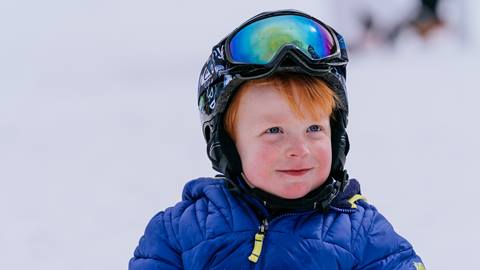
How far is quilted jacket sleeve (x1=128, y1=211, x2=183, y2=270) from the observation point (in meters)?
3.08

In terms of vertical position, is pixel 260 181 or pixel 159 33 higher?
pixel 260 181

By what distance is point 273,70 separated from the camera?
9.44 ft

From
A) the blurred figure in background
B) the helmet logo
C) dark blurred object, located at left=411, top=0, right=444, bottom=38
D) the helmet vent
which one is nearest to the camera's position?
the helmet logo

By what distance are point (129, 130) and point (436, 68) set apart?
206 inches

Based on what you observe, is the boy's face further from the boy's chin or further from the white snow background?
the white snow background

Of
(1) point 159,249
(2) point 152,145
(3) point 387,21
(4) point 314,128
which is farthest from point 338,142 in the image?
(3) point 387,21

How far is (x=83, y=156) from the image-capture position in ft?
26.1

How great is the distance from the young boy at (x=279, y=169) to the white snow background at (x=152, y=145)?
1842mm

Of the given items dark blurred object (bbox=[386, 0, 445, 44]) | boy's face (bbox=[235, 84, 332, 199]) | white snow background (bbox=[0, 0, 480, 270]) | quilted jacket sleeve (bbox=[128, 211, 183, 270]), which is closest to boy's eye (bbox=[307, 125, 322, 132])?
boy's face (bbox=[235, 84, 332, 199])

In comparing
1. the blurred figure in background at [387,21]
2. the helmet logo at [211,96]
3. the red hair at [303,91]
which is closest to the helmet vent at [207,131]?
the helmet logo at [211,96]

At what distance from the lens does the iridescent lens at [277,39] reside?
2939 millimetres

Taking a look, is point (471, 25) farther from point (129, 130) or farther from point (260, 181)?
point (260, 181)

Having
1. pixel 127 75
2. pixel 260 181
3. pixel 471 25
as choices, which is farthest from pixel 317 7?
pixel 260 181

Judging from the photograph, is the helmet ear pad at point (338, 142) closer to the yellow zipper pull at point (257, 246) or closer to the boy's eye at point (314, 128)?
the boy's eye at point (314, 128)
